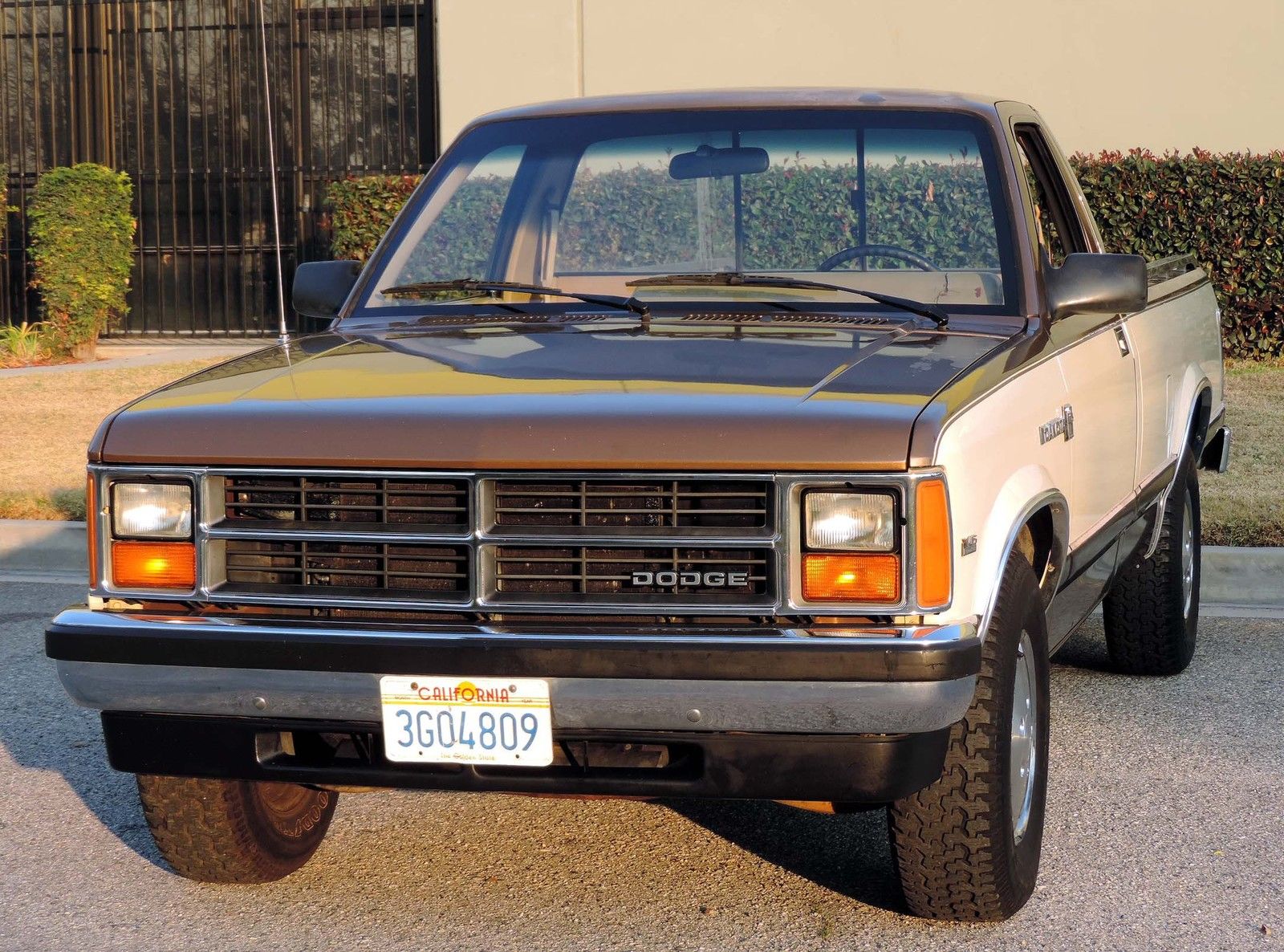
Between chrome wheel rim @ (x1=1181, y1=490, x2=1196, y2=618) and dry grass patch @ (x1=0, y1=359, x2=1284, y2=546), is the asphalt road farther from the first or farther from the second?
dry grass patch @ (x1=0, y1=359, x2=1284, y2=546)

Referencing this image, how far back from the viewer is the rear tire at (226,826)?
389 centimetres

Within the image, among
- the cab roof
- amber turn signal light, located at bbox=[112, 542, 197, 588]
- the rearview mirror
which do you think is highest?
the cab roof

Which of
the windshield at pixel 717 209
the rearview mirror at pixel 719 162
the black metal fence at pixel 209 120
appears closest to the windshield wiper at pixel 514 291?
the windshield at pixel 717 209

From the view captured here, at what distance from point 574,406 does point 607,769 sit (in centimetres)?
70

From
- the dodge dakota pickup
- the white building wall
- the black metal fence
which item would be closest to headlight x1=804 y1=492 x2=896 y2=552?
the dodge dakota pickup

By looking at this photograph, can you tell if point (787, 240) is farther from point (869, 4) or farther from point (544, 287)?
point (869, 4)

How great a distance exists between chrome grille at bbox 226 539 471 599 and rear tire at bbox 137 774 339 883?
0.51 meters

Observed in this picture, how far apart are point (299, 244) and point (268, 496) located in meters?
13.4

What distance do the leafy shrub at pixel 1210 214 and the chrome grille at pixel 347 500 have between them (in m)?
10.6

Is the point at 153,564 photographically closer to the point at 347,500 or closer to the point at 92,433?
the point at 347,500

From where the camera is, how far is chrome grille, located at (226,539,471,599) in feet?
11.3

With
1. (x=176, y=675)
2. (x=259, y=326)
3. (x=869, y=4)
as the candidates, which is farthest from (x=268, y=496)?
(x=259, y=326)

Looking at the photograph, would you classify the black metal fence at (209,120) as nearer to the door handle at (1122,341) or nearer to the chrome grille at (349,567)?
the door handle at (1122,341)

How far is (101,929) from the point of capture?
12.7 ft
